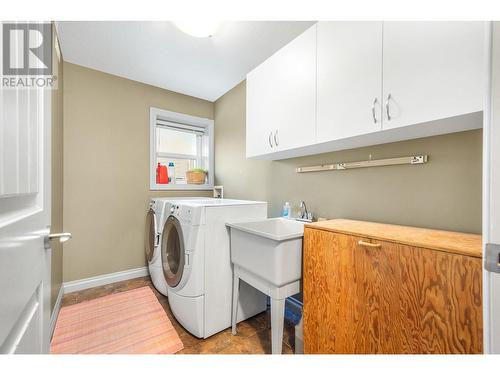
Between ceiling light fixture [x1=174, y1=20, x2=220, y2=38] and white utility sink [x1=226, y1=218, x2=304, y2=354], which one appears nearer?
white utility sink [x1=226, y1=218, x2=304, y2=354]

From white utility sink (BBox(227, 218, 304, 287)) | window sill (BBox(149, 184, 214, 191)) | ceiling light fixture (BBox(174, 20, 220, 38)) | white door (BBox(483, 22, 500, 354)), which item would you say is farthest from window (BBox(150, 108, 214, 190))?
white door (BBox(483, 22, 500, 354))

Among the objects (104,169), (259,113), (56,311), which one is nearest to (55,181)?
(104,169)

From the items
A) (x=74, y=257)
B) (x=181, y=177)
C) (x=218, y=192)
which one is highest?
(x=181, y=177)

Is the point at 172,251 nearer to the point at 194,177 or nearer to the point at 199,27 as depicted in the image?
the point at 194,177

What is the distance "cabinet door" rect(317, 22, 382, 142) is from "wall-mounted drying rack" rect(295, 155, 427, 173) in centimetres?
35

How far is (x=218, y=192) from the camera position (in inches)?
124

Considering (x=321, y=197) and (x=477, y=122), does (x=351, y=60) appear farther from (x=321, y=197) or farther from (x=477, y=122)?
(x=321, y=197)

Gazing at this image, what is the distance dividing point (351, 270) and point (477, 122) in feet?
2.85

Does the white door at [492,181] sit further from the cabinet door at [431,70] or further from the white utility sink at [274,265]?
the white utility sink at [274,265]

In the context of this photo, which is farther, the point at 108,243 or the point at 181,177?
the point at 181,177

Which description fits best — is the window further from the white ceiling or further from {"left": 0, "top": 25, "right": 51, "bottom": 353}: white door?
{"left": 0, "top": 25, "right": 51, "bottom": 353}: white door

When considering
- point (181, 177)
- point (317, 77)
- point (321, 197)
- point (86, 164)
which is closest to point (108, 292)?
point (86, 164)

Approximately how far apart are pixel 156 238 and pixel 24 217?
1.88 metres

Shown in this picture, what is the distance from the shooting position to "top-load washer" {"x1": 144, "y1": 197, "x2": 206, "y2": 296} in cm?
220
